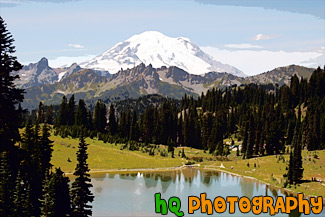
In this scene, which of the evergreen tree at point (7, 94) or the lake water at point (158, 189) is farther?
the lake water at point (158, 189)

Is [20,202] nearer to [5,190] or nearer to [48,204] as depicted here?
[5,190]

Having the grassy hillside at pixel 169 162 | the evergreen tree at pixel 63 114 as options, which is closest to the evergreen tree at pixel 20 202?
the grassy hillside at pixel 169 162

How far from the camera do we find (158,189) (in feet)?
262

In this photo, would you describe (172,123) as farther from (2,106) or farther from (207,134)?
(2,106)

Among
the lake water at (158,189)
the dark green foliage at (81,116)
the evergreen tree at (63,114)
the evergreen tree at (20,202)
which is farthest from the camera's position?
the dark green foliage at (81,116)

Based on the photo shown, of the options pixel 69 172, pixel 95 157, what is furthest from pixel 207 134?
pixel 69 172

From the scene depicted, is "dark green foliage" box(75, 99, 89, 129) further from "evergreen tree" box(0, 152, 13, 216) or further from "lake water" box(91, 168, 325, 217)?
"evergreen tree" box(0, 152, 13, 216)

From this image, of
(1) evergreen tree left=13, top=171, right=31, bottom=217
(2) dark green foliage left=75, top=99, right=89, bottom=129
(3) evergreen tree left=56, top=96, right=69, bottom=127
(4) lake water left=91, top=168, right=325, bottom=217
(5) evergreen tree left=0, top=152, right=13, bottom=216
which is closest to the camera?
(5) evergreen tree left=0, top=152, right=13, bottom=216

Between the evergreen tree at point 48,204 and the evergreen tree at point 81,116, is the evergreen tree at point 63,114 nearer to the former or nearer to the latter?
the evergreen tree at point 81,116

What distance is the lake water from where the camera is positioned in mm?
61125

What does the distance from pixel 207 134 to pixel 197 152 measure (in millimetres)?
17066

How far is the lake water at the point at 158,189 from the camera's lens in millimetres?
61125

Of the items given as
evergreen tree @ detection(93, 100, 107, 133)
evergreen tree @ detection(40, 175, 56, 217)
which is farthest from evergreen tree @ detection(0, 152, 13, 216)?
evergreen tree @ detection(93, 100, 107, 133)

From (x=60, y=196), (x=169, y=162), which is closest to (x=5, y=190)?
(x=60, y=196)
